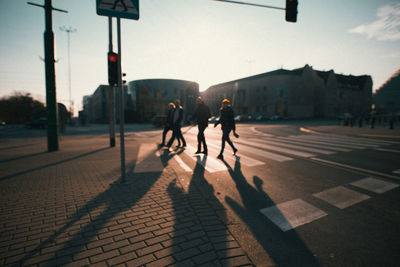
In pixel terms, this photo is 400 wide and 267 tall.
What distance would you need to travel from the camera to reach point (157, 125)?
27641mm

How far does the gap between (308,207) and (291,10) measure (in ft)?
26.5

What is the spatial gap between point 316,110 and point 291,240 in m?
73.7

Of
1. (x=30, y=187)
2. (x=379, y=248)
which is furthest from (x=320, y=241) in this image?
(x=30, y=187)

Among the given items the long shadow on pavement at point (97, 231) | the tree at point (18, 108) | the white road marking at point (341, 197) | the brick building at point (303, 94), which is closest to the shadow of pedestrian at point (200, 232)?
the long shadow on pavement at point (97, 231)

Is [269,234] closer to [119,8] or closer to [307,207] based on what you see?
[307,207]

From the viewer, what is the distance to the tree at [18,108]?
54000 mm

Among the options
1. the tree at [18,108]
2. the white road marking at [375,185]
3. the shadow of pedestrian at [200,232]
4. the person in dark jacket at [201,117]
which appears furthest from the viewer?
the tree at [18,108]

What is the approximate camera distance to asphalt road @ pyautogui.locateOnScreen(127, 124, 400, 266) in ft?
6.42

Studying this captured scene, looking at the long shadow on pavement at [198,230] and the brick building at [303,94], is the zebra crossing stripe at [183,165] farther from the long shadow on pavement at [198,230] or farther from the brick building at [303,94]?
the brick building at [303,94]

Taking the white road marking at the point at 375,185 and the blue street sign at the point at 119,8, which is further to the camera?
the white road marking at the point at 375,185

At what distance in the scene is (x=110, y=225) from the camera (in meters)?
2.37

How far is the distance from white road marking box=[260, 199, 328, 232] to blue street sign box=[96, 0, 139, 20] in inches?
154

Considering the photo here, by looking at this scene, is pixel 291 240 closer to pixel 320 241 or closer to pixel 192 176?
pixel 320 241

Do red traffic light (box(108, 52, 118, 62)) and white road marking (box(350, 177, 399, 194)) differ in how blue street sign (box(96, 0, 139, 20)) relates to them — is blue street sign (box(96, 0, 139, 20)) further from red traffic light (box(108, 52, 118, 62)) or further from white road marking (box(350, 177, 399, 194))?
white road marking (box(350, 177, 399, 194))
